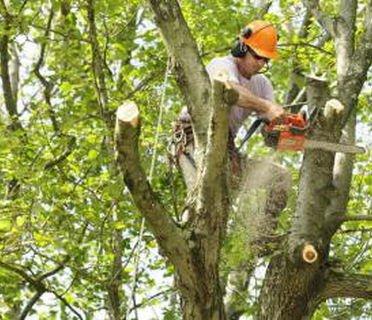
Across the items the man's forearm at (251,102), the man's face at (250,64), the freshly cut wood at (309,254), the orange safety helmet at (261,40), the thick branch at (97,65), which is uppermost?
the thick branch at (97,65)

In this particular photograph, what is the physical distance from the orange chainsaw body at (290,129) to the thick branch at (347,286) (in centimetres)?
83

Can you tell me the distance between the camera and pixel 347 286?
4.19 metres

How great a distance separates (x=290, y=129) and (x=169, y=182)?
2.50 meters

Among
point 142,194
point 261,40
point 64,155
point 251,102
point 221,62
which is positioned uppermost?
point 64,155

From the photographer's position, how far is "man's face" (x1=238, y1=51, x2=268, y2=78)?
487 centimetres

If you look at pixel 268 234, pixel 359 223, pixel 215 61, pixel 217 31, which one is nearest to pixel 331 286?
pixel 268 234

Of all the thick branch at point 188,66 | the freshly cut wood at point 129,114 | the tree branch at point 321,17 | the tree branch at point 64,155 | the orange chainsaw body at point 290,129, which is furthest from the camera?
the tree branch at point 64,155

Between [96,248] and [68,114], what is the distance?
1486mm

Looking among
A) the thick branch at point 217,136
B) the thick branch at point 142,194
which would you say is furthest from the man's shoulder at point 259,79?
the thick branch at point 142,194

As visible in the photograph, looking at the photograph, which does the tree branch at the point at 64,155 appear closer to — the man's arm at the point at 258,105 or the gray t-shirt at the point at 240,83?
the gray t-shirt at the point at 240,83

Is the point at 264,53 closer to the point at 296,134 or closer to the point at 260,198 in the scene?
the point at 296,134

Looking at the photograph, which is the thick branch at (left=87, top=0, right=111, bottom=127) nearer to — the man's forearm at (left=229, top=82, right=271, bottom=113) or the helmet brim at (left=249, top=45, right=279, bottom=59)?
the helmet brim at (left=249, top=45, right=279, bottom=59)

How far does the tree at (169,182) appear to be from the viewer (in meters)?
3.46

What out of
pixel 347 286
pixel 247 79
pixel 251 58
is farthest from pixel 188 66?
pixel 347 286
